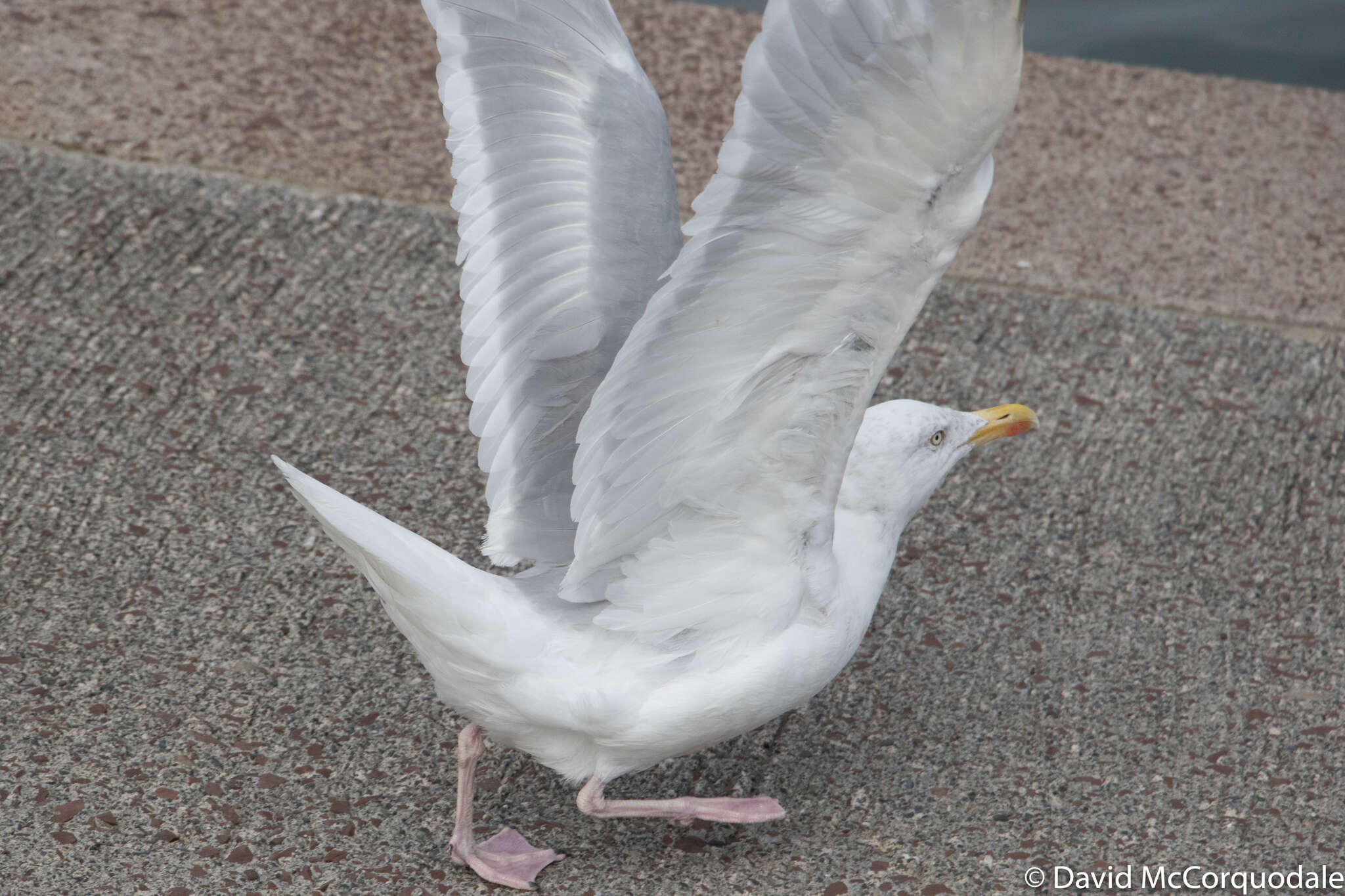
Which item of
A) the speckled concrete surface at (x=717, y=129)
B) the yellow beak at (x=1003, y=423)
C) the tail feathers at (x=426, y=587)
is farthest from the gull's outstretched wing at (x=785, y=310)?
the speckled concrete surface at (x=717, y=129)

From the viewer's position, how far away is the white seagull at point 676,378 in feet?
6.98

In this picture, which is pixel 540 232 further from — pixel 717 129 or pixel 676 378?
pixel 717 129

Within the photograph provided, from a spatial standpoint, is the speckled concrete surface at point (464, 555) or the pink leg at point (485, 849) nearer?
the pink leg at point (485, 849)

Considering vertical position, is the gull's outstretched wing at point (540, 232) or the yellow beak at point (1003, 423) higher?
the gull's outstretched wing at point (540, 232)

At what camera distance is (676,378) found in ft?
8.33

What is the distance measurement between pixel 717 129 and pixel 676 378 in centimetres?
310

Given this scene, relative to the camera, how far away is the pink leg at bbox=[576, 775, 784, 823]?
2848mm

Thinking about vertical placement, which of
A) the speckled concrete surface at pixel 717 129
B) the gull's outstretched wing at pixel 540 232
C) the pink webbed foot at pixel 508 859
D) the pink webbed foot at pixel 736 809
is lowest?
the speckled concrete surface at pixel 717 129

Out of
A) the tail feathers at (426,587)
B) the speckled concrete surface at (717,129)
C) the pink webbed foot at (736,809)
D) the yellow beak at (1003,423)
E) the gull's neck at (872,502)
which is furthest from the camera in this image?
the speckled concrete surface at (717,129)

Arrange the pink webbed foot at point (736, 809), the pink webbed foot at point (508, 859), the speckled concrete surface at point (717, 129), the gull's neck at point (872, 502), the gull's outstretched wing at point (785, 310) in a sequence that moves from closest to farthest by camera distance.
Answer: the gull's outstretched wing at point (785, 310), the pink webbed foot at point (508, 859), the pink webbed foot at point (736, 809), the gull's neck at point (872, 502), the speckled concrete surface at point (717, 129)

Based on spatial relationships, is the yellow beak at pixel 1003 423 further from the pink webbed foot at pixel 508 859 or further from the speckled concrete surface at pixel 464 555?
the pink webbed foot at pixel 508 859

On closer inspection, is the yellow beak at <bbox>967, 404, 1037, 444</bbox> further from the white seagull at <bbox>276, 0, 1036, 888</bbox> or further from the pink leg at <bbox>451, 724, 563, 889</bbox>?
the pink leg at <bbox>451, 724, 563, 889</bbox>

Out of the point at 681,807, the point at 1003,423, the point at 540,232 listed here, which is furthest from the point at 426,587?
the point at 1003,423

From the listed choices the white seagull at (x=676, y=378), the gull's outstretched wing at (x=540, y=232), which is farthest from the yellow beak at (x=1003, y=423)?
the gull's outstretched wing at (x=540, y=232)
